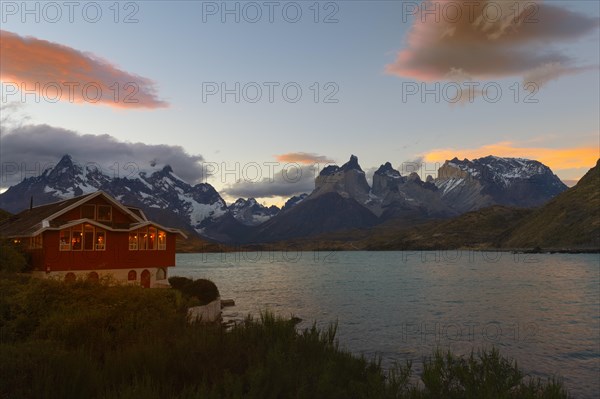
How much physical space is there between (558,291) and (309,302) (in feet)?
159

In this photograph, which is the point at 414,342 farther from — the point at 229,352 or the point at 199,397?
the point at 199,397

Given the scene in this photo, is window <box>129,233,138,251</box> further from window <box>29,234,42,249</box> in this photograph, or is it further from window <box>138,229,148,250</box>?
window <box>29,234,42,249</box>

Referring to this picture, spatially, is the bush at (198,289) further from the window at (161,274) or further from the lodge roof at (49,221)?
the lodge roof at (49,221)

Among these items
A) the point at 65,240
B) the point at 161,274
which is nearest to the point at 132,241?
the point at 161,274

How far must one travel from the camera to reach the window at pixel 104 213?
47.7 metres

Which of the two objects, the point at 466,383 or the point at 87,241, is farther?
the point at 87,241

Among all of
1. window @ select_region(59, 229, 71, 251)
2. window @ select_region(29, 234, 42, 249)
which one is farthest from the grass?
window @ select_region(29, 234, 42, 249)

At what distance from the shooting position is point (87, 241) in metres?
44.1

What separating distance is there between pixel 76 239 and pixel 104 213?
4920 mm

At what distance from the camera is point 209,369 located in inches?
462

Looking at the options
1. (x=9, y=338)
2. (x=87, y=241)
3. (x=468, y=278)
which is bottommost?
(x=468, y=278)

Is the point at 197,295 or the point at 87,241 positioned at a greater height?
the point at 87,241

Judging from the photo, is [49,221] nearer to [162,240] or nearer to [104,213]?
[104,213]

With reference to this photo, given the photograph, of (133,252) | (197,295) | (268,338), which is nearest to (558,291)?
(197,295)
